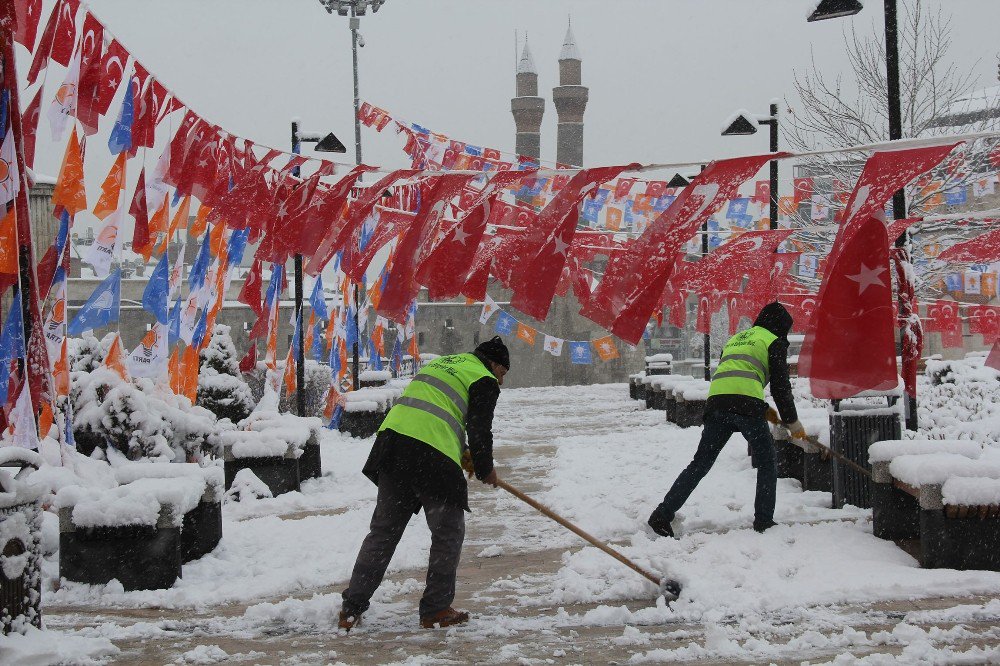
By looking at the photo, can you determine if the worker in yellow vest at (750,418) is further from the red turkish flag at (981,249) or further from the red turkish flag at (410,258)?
the red turkish flag at (981,249)

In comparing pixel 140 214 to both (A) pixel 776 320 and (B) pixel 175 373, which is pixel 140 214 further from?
(A) pixel 776 320

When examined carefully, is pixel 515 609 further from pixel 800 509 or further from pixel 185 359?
pixel 185 359

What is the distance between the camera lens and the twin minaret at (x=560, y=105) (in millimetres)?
63531

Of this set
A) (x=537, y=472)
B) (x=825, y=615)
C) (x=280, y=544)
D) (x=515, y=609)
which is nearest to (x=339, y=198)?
(x=280, y=544)

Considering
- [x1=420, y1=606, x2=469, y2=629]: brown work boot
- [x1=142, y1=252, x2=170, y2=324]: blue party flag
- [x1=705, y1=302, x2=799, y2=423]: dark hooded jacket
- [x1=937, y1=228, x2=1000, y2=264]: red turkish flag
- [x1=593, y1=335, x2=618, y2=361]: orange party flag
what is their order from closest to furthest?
[x1=420, y1=606, x2=469, y2=629]: brown work boot
[x1=705, y1=302, x2=799, y2=423]: dark hooded jacket
[x1=937, y1=228, x2=1000, y2=264]: red turkish flag
[x1=142, y1=252, x2=170, y2=324]: blue party flag
[x1=593, y1=335, x2=618, y2=361]: orange party flag

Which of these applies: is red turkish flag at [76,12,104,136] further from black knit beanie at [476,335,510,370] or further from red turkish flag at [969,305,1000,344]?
red turkish flag at [969,305,1000,344]

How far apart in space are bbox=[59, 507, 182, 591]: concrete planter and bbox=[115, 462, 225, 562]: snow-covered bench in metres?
0.49

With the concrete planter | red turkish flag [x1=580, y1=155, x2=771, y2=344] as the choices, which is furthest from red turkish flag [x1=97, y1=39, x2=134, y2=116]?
red turkish flag [x1=580, y1=155, x2=771, y2=344]

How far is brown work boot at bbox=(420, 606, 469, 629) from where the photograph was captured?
212 inches

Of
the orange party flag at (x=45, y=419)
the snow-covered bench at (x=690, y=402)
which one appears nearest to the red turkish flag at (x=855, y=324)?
the orange party flag at (x=45, y=419)

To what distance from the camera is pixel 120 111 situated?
8742mm

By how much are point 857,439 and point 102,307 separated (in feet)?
23.3

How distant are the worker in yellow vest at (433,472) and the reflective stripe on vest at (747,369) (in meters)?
2.53

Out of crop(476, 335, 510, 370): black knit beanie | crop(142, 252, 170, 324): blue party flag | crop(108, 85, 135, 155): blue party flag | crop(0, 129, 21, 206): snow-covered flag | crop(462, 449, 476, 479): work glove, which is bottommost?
crop(462, 449, 476, 479): work glove
